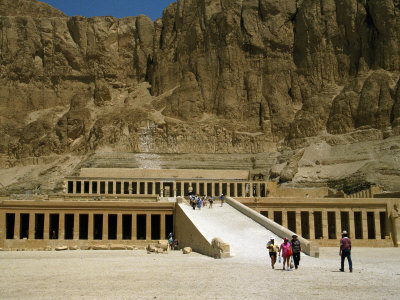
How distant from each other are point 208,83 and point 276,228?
256ft

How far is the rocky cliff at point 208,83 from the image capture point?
93375mm

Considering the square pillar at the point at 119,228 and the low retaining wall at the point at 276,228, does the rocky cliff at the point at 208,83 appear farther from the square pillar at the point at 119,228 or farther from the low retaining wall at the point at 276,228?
the low retaining wall at the point at 276,228

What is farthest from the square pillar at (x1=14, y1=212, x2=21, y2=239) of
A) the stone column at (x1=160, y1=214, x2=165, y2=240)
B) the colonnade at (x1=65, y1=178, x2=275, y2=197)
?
the colonnade at (x1=65, y1=178, x2=275, y2=197)

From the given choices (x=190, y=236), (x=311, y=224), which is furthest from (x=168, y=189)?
(x=190, y=236)

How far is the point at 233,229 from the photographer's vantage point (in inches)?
1304

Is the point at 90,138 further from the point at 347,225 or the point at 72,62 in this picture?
the point at 347,225

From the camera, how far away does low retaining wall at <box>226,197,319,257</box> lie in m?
27.1

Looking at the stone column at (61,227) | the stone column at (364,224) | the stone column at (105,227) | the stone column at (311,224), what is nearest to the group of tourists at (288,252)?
the stone column at (311,224)

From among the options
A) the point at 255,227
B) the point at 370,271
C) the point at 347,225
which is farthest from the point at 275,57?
the point at 370,271

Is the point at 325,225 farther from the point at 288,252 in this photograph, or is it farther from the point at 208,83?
the point at 208,83

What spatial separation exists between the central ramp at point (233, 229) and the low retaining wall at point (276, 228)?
264mm

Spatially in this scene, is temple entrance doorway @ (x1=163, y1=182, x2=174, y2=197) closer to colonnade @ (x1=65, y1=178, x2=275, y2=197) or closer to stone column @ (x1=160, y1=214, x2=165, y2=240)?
colonnade @ (x1=65, y1=178, x2=275, y2=197)

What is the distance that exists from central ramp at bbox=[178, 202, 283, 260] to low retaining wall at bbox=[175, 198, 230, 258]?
0.83 ft

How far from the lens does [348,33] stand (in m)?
102
